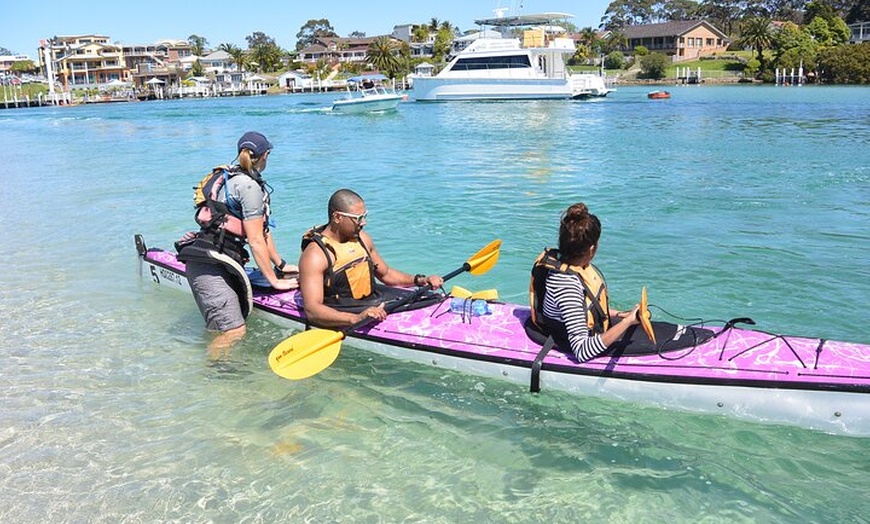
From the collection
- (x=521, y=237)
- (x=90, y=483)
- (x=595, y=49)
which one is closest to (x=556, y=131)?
(x=521, y=237)

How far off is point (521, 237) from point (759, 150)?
13850mm

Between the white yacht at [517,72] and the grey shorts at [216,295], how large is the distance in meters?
46.5

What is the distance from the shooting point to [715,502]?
13.8 ft

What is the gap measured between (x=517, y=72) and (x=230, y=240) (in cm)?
4685

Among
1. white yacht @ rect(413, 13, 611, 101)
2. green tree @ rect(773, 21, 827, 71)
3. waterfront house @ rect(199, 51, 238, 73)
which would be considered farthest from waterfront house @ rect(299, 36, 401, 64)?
white yacht @ rect(413, 13, 611, 101)

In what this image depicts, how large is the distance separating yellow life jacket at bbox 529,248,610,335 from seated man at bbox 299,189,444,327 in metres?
1.23

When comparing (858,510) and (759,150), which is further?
(759,150)

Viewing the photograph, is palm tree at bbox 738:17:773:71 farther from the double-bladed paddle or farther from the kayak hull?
the double-bladed paddle

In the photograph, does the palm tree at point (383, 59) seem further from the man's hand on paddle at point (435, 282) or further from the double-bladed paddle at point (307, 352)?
the double-bladed paddle at point (307, 352)

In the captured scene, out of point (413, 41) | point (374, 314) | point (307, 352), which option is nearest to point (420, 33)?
point (413, 41)

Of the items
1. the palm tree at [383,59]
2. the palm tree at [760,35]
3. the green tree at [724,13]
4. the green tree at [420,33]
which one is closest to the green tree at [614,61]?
the palm tree at [760,35]

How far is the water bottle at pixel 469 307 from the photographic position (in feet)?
18.3

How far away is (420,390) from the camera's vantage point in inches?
221

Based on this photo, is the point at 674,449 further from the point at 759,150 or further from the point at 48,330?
the point at 759,150
